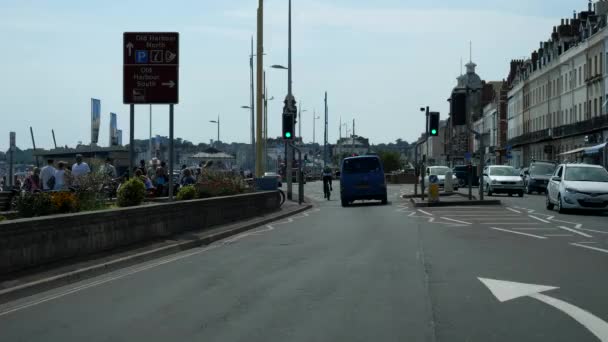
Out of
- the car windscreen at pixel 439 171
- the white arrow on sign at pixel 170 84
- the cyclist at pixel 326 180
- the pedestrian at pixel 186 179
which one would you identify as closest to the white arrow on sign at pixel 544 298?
the white arrow on sign at pixel 170 84

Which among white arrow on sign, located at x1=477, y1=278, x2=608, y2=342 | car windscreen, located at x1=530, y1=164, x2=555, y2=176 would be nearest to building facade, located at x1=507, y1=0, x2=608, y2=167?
car windscreen, located at x1=530, y1=164, x2=555, y2=176

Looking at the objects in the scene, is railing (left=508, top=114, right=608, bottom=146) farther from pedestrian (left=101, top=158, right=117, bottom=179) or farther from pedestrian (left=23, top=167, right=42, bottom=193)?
pedestrian (left=23, top=167, right=42, bottom=193)

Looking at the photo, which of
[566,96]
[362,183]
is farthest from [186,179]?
[566,96]

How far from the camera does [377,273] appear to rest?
492 inches

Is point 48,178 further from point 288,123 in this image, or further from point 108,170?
point 288,123

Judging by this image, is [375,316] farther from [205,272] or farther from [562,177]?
[562,177]

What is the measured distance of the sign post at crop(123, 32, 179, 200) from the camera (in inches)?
760

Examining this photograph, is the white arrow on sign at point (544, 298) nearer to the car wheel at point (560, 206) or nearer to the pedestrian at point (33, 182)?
the car wheel at point (560, 206)

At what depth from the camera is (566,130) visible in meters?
76.4

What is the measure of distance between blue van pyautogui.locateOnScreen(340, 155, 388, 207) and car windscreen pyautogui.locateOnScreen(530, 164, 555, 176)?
653 inches

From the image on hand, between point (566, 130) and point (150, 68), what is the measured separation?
204 ft

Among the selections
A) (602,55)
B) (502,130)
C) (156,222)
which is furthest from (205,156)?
(502,130)

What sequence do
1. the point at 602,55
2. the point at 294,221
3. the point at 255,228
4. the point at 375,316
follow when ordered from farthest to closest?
the point at 602,55
the point at 294,221
the point at 255,228
the point at 375,316

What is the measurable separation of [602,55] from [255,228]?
2054 inches
